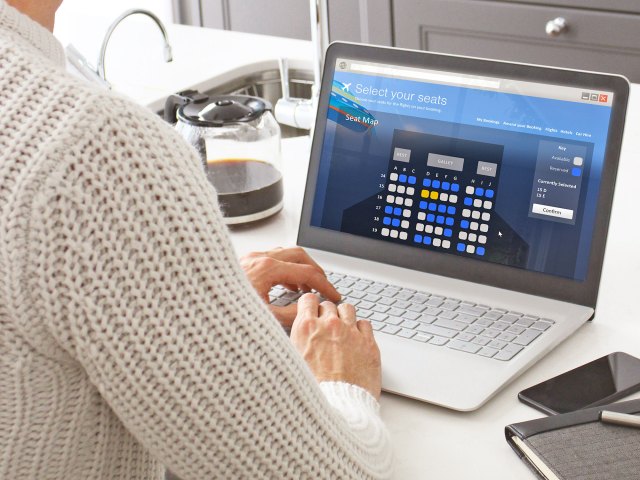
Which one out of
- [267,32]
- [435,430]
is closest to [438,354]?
[435,430]

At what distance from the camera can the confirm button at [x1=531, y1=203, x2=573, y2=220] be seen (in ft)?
3.69

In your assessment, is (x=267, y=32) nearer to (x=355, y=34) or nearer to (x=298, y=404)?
(x=355, y=34)

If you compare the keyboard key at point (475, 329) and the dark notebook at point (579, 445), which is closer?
the dark notebook at point (579, 445)

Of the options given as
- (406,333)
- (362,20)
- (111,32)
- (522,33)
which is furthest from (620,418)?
(362,20)

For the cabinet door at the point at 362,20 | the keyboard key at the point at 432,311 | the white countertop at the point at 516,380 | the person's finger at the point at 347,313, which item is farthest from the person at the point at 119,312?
the cabinet door at the point at 362,20

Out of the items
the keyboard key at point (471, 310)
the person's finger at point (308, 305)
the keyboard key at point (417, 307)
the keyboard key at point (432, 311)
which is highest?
the person's finger at point (308, 305)

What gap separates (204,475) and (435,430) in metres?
0.31

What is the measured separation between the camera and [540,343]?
1042mm

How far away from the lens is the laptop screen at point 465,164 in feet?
3.70

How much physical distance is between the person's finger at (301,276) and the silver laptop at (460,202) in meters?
0.03

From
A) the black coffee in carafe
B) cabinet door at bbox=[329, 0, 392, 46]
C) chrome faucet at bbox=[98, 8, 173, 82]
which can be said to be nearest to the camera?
the black coffee in carafe

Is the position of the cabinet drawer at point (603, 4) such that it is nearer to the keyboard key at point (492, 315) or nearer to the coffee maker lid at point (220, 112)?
the coffee maker lid at point (220, 112)

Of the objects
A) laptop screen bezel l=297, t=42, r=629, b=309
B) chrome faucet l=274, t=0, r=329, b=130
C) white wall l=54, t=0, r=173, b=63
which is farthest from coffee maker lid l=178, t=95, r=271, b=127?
white wall l=54, t=0, r=173, b=63

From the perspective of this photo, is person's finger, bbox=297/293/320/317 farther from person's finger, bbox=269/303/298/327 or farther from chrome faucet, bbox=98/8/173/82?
chrome faucet, bbox=98/8/173/82
